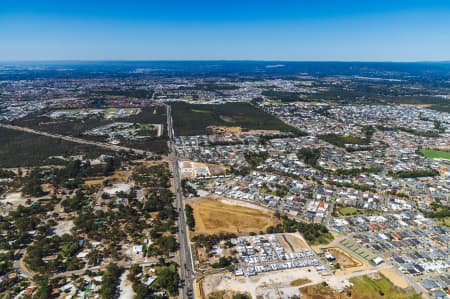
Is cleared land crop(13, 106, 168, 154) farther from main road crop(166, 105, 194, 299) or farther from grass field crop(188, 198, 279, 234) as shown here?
grass field crop(188, 198, 279, 234)

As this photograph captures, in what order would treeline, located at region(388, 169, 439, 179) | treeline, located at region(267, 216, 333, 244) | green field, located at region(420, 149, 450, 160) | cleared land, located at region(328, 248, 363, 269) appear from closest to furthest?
1. cleared land, located at region(328, 248, 363, 269)
2. treeline, located at region(267, 216, 333, 244)
3. treeline, located at region(388, 169, 439, 179)
4. green field, located at region(420, 149, 450, 160)

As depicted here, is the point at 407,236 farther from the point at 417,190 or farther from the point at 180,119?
the point at 180,119

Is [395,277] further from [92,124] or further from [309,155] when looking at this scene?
[92,124]

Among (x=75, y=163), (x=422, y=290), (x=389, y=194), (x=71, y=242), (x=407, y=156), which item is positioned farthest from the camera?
(x=407, y=156)

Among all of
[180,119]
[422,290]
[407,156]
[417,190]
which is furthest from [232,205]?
[180,119]

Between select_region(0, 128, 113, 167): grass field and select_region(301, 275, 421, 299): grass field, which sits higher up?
select_region(0, 128, 113, 167): grass field

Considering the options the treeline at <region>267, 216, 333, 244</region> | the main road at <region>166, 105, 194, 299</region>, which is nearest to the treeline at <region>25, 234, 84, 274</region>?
the main road at <region>166, 105, 194, 299</region>

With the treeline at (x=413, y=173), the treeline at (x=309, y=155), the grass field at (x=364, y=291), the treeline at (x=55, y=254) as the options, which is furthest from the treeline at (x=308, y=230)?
the treeline at (x=413, y=173)
